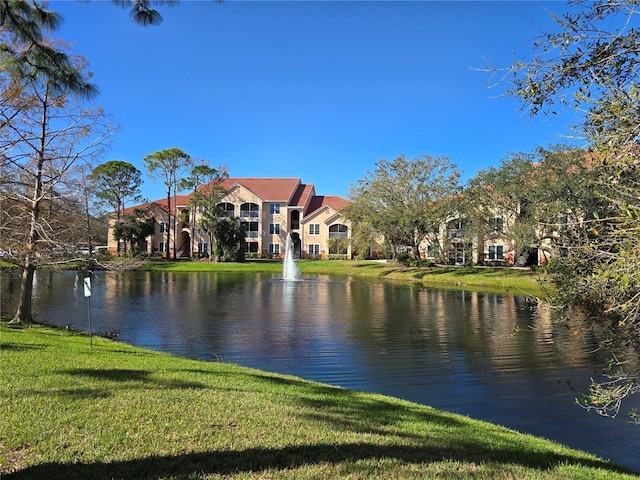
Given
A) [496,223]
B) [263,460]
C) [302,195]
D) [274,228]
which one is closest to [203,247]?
[274,228]

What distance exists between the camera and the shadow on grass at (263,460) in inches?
156

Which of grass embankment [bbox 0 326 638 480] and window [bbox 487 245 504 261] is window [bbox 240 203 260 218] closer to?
window [bbox 487 245 504 261]

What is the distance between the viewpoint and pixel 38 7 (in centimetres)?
657

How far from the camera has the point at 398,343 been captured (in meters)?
15.0

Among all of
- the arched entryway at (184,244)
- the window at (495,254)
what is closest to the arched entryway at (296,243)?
the arched entryway at (184,244)

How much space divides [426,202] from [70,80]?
3765cm

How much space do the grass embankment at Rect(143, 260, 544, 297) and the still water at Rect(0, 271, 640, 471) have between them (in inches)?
257

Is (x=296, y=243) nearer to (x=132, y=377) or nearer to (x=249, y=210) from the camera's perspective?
(x=249, y=210)

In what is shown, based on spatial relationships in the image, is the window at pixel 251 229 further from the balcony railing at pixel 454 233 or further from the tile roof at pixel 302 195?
the balcony railing at pixel 454 233

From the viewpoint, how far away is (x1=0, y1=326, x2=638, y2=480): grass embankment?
4215 mm

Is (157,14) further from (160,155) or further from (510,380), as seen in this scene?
(160,155)

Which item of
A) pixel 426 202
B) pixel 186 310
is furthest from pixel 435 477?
pixel 426 202

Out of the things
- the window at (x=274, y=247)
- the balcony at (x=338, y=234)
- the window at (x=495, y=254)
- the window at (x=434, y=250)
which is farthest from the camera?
the window at (x=274, y=247)

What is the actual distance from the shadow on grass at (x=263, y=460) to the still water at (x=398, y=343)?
218 centimetres
